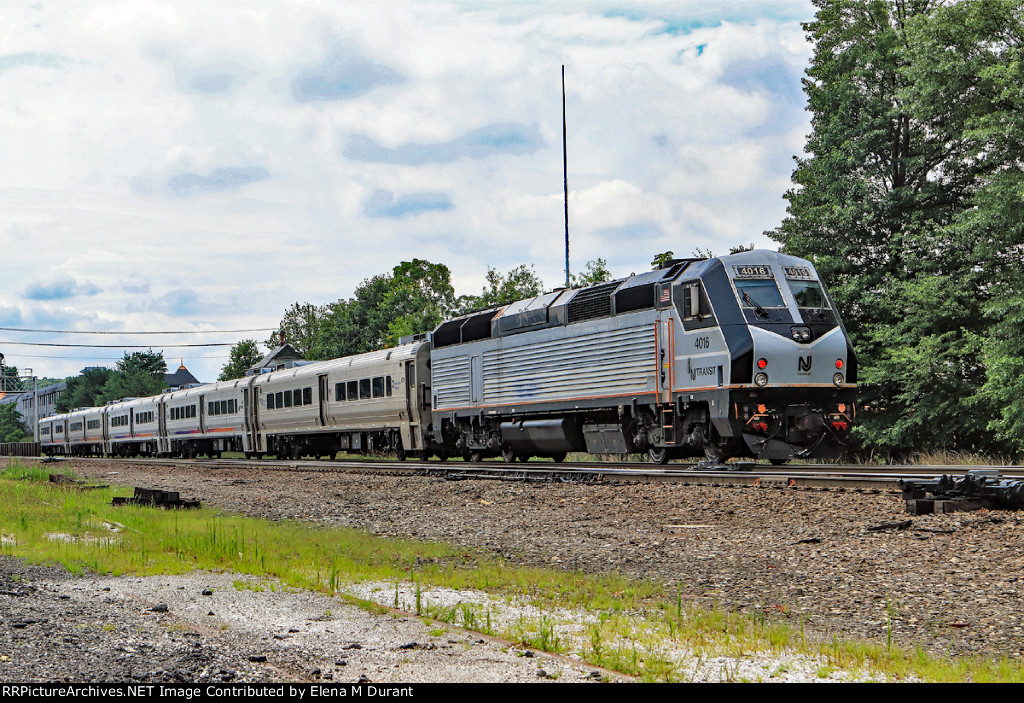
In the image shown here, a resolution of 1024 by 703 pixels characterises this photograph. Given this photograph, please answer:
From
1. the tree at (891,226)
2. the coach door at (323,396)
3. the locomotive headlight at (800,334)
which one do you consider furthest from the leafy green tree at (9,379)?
the locomotive headlight at (800,334)

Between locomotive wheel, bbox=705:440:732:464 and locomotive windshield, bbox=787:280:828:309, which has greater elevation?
locomotive windshield, bbox=787:280:828:309

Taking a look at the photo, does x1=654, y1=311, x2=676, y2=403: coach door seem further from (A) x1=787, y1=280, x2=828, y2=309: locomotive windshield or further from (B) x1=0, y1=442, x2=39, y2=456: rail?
(B) x1=0, y1=442, x2=39, y2=456: rail

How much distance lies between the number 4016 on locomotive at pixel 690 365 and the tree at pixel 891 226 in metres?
8.44

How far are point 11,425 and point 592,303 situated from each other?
506 feet

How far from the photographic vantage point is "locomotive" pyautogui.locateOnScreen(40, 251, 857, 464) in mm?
17734

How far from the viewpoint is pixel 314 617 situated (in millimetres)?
6816

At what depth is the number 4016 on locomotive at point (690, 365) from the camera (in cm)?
1766

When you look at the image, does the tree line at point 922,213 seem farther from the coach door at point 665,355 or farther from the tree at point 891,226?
the coach door at point 665,355

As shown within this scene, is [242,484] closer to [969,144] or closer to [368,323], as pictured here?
[969,144]

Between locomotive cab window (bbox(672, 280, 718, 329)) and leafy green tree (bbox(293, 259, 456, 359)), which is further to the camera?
leafy green tree (bbox(293, 259, 456, 359))

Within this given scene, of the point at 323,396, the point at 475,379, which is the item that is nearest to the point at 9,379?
the point at 323,396

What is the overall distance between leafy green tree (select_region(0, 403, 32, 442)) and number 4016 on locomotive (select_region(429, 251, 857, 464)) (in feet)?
463

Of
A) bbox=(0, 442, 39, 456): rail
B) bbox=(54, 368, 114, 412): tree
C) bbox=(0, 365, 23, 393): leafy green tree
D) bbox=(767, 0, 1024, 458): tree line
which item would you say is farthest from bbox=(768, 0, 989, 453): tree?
bbox=(54, 368, 114, 412): tree
